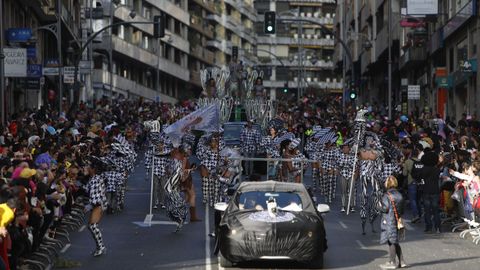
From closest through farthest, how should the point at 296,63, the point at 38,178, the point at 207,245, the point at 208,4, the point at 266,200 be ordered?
the point at 266,200 → the point at 38,178 → the point at 207,245 → the point at 208,4 → the point at 296,63

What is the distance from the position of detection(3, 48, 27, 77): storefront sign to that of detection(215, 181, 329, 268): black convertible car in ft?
65.3

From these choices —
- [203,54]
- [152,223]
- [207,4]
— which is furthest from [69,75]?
[207,4]

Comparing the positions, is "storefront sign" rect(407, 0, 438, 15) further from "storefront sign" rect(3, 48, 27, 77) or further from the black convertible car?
the black convertible car

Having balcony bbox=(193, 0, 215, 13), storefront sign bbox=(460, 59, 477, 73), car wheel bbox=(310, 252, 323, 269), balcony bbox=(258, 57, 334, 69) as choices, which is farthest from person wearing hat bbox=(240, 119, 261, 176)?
balcony bbox=(258, 57, 334, 69)

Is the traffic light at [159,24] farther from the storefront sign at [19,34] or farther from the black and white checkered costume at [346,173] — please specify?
the black and white checkered costume at [346,173]

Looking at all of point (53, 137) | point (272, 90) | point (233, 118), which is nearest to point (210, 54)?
point (272, 90)

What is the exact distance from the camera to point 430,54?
2240 inches

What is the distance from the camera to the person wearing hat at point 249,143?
3234 cm

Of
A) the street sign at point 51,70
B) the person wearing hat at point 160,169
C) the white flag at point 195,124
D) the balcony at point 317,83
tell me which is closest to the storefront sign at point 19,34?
the street sign at point 51,70

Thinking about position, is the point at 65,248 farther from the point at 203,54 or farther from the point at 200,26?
the point at 203,54

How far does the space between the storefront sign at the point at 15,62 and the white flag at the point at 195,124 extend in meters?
11.2

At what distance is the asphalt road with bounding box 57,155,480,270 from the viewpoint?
1773 centimetres

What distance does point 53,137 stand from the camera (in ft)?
92.4

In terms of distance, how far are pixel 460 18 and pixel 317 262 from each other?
1225 inches
